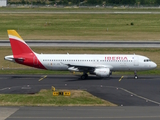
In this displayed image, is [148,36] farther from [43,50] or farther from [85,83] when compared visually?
[85,83]

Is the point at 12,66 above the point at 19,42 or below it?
below

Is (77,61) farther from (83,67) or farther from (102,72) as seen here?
(102,72)

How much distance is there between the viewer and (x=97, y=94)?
43.1m

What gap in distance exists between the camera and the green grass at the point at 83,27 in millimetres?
97188

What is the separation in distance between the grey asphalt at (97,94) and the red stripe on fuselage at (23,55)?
2.02 m

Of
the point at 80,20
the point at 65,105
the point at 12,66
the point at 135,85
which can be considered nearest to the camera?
the point at 65,105

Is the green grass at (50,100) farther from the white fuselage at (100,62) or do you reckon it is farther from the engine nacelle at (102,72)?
the white fuselage at (100,62)

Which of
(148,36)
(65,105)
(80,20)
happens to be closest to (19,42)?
(65,105)

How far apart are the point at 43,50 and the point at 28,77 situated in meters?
20.8

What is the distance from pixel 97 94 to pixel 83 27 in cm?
7475

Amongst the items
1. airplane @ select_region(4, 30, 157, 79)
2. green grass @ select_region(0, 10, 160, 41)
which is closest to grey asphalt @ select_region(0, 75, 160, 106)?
airplane @ select_region(4, 30, 157, 79)

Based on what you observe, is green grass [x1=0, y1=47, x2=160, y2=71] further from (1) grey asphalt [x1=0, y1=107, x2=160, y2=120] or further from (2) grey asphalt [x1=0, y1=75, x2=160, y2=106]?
(1) grey asphalt [x1=0, y1=107, x2=160, y2=120]

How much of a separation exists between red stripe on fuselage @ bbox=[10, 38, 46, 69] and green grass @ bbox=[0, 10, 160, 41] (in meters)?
37.2

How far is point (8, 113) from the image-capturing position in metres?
32.8
